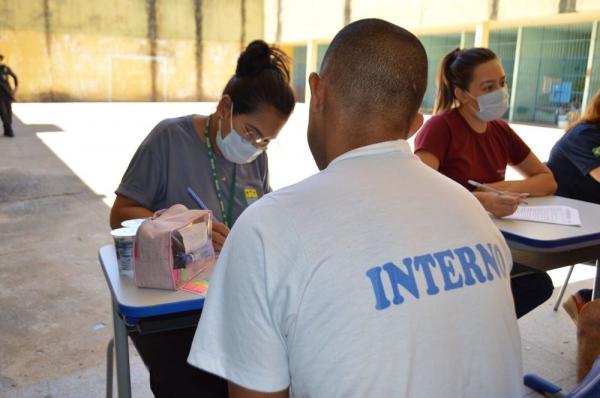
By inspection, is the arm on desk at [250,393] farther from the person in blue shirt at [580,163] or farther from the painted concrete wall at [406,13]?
the painted concrete wall at [406,13]

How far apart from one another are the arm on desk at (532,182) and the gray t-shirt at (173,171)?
3.96 feet

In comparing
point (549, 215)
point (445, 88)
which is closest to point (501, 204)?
point (549, 215)

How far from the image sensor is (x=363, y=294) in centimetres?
75

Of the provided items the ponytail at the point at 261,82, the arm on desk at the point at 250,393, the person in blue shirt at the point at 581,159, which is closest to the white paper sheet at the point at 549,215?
the person in blue shirt at the point at 581,159

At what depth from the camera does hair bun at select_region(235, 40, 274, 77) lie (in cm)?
177

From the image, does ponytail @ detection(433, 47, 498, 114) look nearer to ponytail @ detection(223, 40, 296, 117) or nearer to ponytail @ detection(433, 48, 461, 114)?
ponytail @ detection(433, 48, 461, 114)

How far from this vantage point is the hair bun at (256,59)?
177cm

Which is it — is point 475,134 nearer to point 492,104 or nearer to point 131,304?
point 492,104

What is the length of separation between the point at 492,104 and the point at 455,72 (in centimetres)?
24

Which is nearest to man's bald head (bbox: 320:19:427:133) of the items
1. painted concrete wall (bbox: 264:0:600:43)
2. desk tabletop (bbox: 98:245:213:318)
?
desk tabletop (bbox: 98:245:213:318)

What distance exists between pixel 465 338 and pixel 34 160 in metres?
7.20

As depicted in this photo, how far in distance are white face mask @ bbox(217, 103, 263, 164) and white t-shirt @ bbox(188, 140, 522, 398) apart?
1.00 m

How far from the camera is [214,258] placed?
1471 millimetres

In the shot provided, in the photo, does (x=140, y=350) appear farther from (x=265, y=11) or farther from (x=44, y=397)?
(x=265, y=11)
